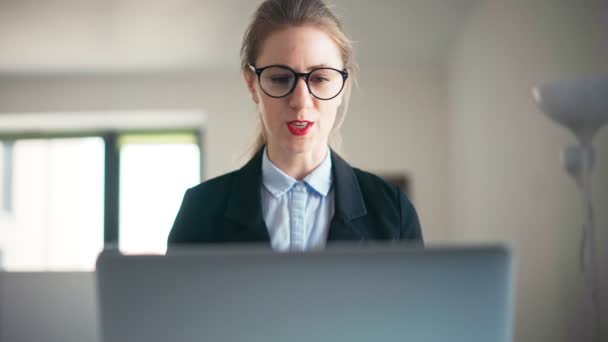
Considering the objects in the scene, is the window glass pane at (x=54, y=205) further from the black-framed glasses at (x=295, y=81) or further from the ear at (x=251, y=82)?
the black-framed glasses at (x=295, y=81)

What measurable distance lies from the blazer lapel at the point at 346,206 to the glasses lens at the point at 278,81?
18 centimetres

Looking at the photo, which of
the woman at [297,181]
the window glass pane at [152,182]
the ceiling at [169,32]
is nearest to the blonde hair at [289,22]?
the woman at [297,181]

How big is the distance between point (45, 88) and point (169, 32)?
2.11 m

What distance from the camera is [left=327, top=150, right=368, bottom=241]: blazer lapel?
3.90ft

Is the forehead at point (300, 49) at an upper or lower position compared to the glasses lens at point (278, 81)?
upper

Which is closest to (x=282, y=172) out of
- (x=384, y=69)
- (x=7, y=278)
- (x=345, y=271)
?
(x=7, y=278)

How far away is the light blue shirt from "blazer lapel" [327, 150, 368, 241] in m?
0.03

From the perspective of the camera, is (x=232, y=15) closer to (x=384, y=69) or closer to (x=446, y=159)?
(x=384, y=69)

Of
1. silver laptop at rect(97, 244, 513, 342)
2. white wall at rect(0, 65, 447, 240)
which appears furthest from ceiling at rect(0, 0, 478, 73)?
silver laptop at rect(97, 244, 513, 342)

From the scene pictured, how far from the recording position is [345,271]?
0.60 meters

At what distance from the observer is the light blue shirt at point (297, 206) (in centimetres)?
120

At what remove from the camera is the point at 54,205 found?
22.9ft

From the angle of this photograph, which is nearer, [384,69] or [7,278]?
[7,278]

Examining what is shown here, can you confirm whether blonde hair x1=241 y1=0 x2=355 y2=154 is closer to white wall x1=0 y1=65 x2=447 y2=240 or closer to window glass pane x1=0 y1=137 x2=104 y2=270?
white wall x1=0 y1=65 x2=447 y2=240
